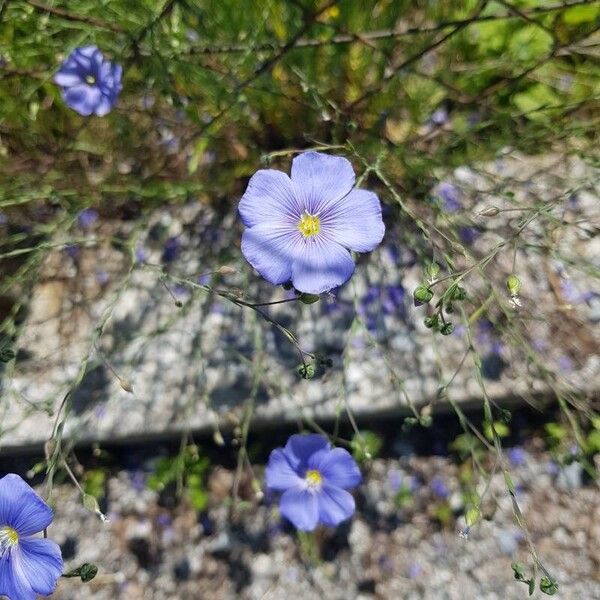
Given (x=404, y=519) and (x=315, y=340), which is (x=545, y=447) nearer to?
(x=404, y=519)

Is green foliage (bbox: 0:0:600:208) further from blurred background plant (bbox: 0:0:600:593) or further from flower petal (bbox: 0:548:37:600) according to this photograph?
flower petal (bbox: 0:548:37:600)

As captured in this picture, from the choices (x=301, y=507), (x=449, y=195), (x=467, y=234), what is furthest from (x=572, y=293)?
(x=301, y=507)

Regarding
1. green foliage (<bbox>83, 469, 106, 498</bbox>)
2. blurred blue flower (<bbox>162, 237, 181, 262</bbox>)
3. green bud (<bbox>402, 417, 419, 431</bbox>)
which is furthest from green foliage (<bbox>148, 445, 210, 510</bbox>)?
green bud (<bbox>402, 417, 419, 431</bbox>)

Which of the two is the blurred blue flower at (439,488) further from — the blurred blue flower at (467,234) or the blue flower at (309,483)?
the blurred blue flower at (467,234)

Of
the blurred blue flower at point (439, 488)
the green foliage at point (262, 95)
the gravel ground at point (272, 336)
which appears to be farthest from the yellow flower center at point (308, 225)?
the blurred blue flower at point (439, 488)

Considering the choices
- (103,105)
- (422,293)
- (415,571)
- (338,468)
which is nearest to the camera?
(422,293)

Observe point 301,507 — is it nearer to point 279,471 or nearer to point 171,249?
point 279,471

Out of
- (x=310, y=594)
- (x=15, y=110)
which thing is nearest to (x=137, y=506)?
(x=310, y=594)
